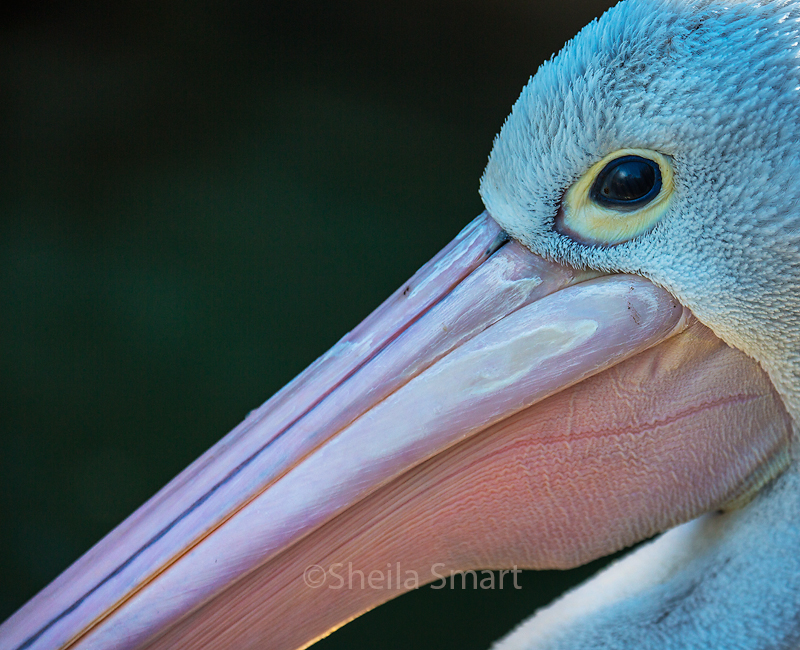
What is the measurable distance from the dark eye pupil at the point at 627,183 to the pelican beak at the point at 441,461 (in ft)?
0.27

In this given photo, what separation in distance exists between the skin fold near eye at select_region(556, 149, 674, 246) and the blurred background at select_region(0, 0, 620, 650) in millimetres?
2082

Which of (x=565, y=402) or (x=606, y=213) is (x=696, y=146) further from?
(x=565, y=402)

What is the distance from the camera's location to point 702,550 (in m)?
0.92

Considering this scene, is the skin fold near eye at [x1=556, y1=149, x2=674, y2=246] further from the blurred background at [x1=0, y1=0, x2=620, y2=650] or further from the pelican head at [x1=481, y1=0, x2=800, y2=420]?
the blurred background at [x1=0, y1=0, x2=620, y2=650]

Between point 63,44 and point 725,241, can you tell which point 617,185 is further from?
point 63,44

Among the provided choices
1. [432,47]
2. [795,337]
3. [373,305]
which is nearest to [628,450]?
[795,337]

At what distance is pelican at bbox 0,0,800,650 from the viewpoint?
0.68 m

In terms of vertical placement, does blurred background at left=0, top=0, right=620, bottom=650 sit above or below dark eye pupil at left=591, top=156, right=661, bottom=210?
above

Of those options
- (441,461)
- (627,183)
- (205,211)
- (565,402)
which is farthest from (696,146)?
(205,211)

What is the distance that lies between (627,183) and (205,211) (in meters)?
2.45

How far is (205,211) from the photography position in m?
2.90

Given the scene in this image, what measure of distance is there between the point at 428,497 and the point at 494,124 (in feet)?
7.91

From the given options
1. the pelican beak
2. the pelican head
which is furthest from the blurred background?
the pelican head

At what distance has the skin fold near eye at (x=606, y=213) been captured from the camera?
2.30 feet
